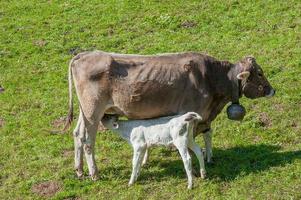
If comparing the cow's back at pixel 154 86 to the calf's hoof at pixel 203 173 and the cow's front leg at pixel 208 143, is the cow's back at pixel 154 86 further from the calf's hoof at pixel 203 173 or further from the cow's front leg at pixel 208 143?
the calf's hoof at pixel 203 173

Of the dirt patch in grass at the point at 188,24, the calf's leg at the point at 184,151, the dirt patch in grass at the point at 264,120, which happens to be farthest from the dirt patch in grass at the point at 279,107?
the dirt patch in grass at the point at 188,24

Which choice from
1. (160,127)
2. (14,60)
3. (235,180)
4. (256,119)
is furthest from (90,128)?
(14,60)

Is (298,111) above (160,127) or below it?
below

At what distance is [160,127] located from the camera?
1245 centimetres

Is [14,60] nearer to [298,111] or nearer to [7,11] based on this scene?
[7,11]

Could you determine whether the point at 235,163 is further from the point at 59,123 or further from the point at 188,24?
the point at 188,24

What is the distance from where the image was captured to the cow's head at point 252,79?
1322 centimetres

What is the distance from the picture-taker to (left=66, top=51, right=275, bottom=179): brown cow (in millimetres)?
12703

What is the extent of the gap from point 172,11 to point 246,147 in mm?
9217

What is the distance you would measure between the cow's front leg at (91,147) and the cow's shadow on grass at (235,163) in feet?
3.17

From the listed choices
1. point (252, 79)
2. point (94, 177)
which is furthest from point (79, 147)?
point (252, 79)

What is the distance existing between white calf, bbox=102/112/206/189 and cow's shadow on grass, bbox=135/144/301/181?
54 centimetres

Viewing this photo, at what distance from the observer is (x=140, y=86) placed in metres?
12.7

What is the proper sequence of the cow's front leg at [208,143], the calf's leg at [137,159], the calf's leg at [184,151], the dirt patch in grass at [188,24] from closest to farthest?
the calf's leg at [184,151] < the calf's leg at [137,159] < the cow's front leg at [208,143] < the dirt patch in grass at [188,24]
